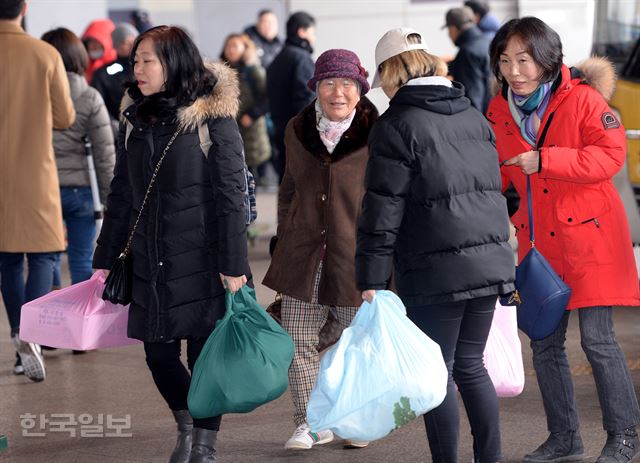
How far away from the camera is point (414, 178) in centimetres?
437

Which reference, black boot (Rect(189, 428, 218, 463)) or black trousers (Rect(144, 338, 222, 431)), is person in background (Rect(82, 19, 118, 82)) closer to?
black trousers (Rect(144, 338, 222, 431))

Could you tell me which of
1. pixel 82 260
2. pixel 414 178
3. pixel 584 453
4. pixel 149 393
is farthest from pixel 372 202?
pixel 82 260

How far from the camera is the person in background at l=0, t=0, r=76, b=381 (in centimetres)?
673

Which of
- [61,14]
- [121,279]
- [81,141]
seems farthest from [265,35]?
[121,279]

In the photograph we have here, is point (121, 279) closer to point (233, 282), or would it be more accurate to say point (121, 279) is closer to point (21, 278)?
point (233, 282)

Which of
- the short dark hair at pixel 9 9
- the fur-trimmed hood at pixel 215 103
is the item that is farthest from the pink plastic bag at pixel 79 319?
the short dark hair at pixel 9 9

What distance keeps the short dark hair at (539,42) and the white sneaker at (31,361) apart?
3.35m

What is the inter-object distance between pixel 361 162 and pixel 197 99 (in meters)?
0.80

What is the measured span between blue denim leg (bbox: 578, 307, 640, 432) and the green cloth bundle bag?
1.23m

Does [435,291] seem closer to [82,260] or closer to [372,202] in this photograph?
[372,202]

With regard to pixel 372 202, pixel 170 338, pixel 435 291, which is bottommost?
pixel 170 338

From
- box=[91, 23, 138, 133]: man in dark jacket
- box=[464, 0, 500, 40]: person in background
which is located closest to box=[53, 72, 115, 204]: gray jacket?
box=[91, 23, 138, 133]: man in dark jacket

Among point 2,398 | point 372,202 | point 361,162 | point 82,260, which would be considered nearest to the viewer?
point 372,202

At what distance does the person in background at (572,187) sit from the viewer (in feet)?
15.9
